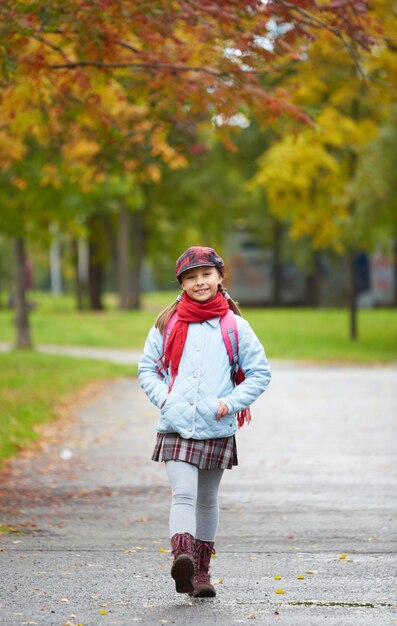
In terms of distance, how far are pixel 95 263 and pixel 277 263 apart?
26.3ft

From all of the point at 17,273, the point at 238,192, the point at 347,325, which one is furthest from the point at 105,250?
the point at 17,273

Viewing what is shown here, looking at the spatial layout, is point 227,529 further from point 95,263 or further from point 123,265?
point 95,263

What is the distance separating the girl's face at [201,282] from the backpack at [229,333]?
13cm

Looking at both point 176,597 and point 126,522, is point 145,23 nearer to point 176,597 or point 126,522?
point 126,522

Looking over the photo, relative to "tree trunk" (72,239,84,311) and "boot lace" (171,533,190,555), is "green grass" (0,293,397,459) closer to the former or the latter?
"tree trunk" (72,239,84,311)

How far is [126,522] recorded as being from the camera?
7.84m

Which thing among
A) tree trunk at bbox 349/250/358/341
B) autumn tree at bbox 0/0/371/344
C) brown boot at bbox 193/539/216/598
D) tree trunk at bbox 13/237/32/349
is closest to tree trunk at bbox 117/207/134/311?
tree trunk at bbox 349/250/358/341

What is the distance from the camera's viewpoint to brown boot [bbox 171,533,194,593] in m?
5.28

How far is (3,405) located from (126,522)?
21.3ft

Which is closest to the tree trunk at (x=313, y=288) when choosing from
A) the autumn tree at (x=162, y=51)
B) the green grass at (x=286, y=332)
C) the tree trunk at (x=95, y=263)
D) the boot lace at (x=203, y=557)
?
the tree trunk at (x=95, y=263)

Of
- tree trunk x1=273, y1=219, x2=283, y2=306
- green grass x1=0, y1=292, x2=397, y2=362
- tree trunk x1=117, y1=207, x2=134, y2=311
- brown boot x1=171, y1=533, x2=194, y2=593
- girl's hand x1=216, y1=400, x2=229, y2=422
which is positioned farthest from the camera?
tree trunk x1=273, y1=219, x2=283, y2=306

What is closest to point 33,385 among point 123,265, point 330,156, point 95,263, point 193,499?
point 193,499

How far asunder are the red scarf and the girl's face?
0.10 feet

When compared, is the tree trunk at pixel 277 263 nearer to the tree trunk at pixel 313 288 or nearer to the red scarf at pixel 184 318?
the tree trunk at pixel 313 288
